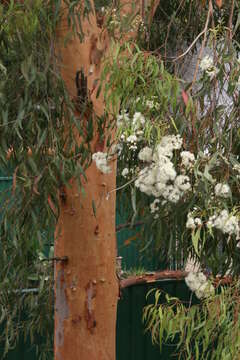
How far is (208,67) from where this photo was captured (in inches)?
189

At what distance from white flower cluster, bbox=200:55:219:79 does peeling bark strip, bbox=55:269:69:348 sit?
172 cm

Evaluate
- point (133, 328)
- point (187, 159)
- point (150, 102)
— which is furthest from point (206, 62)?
point (133, 328)

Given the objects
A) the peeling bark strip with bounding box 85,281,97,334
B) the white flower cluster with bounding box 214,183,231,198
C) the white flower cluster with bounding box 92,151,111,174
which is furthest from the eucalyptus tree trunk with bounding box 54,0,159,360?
the white flower cluster with bounding box 214,183,231,198

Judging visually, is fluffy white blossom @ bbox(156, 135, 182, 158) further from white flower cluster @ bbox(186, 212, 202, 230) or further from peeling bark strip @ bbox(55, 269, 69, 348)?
peeling bark strip @ bbox(55, 269, 69, 348)

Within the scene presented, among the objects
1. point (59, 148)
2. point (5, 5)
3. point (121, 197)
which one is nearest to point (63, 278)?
point (121, 197)

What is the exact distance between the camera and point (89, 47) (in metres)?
5.62

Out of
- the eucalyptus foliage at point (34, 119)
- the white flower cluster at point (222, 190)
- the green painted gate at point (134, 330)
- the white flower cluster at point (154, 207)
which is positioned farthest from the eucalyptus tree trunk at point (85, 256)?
the green painted gate at point (134, 330)

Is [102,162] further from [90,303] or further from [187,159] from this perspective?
[90,303]

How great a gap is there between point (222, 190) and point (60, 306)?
178 centimetres

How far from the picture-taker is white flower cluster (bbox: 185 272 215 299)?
4598 mm

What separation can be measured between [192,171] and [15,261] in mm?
1732

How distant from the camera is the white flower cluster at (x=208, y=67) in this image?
187 inches

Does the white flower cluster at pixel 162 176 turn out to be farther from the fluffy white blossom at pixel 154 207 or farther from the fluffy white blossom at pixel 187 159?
the fluffy white blossom at pixel 154 207

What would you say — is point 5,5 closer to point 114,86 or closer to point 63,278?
point 114,86
